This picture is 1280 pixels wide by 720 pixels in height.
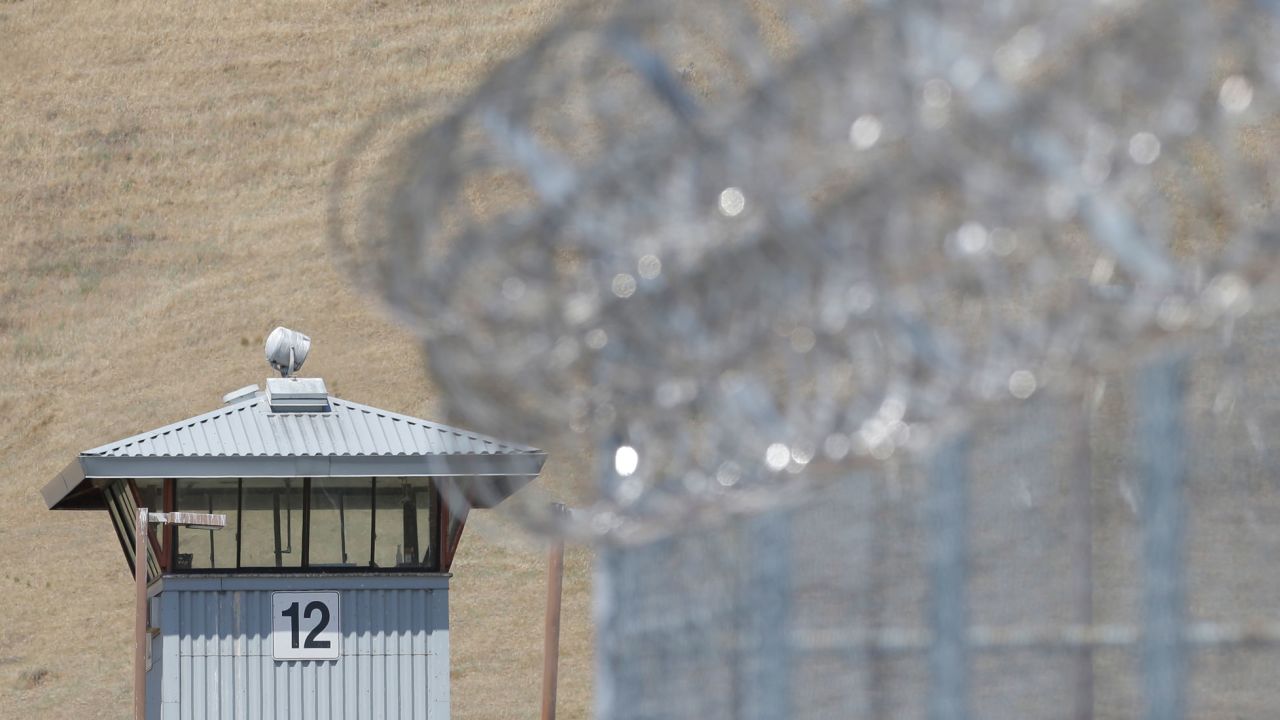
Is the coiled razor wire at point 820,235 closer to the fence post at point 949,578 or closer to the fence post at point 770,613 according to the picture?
the fence post at point 949,578

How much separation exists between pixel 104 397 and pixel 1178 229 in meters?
39.0

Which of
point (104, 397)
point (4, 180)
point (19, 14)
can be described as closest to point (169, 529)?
point (104, 397)

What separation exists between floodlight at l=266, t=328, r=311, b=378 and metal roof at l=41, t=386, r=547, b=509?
0.76 meters

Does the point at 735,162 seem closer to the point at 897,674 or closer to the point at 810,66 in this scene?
the point at 810,66

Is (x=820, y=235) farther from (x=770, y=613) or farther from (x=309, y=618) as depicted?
(x=309, y=618)

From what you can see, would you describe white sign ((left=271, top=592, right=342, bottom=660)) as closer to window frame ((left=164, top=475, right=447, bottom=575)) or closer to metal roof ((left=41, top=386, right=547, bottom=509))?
window frame ((left=164, top=475, right=447, bottom=575))

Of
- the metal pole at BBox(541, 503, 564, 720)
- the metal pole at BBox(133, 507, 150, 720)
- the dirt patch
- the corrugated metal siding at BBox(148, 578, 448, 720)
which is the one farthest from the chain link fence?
the dirt patch

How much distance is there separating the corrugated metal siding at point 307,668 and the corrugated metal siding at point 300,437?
106 cm

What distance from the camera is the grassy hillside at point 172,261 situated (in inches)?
1522

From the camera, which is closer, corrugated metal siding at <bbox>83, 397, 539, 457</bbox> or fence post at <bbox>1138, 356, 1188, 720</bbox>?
fence post at <bbox>1138, 356, 1188, 720</bbox>

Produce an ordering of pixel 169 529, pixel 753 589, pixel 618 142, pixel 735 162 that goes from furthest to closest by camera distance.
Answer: pixel 169 529
pixel 753 589
pixel 618 142
pixel 735 162

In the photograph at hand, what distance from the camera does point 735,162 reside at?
4.11 meters

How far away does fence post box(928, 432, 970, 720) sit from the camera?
14.9 ft

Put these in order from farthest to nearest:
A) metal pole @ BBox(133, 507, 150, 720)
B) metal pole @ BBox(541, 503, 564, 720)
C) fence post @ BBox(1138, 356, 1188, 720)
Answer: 1. metal pole @ BBox(541, 503, 564, 720)
2. metal pole @ BBox(133, 507, 150, 720)
3. fence post @ BBox(1138, 356, 1188, 720)
